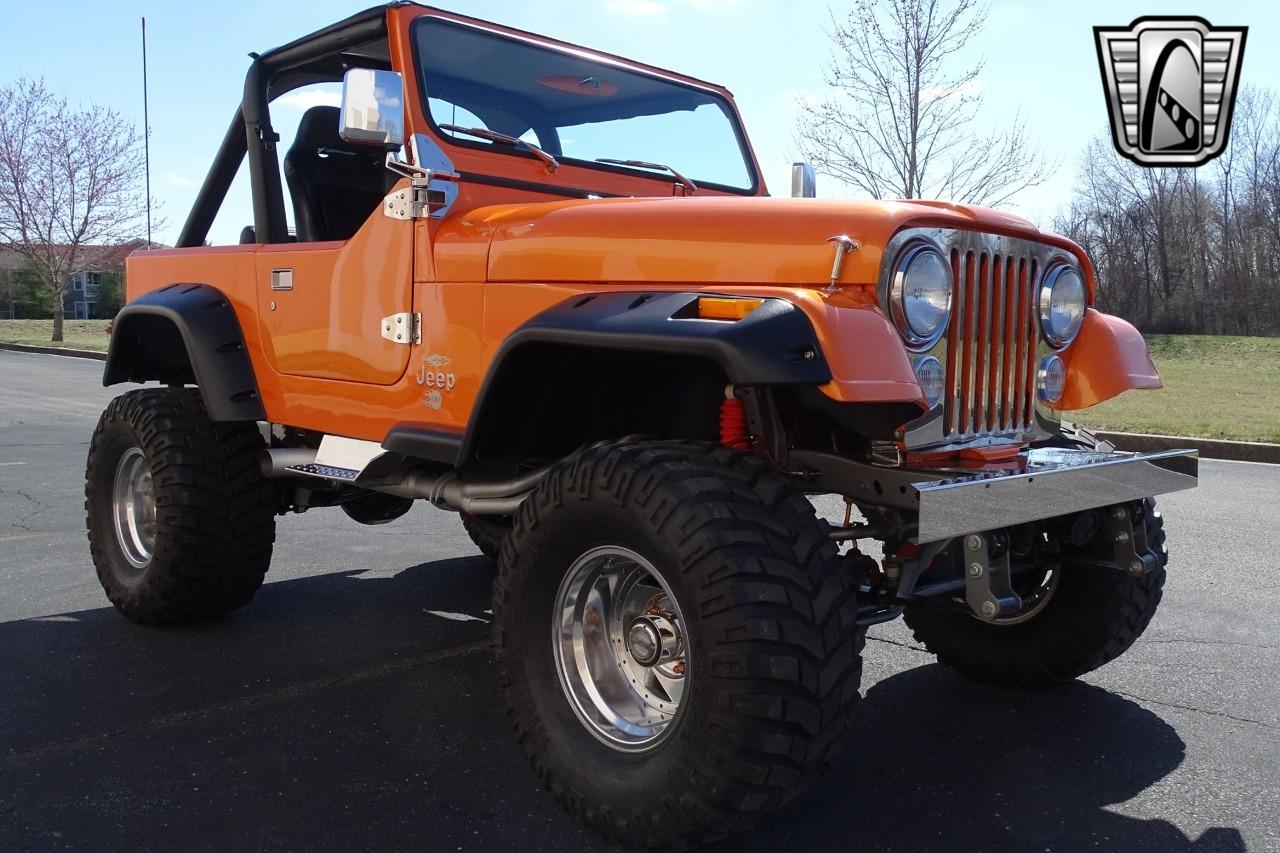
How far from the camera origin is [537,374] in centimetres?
322

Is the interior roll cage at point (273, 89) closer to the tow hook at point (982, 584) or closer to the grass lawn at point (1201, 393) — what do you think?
the tow hook at point (982, 584)

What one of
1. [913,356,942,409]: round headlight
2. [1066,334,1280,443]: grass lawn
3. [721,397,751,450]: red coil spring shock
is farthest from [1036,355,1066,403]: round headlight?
[1066,334,1280,443]: grass lawn

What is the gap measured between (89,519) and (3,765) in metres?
1.98

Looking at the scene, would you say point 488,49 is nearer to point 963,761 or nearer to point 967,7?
point 963,761

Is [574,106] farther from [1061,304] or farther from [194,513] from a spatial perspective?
[194,513]

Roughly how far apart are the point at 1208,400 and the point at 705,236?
1501 cm

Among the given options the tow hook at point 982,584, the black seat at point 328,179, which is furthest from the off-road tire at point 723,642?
the black seat at point 328,179

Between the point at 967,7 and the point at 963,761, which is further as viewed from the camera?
the point at 967,7

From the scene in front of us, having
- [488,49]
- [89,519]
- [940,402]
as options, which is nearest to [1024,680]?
[940,402]

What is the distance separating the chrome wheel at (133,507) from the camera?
4.82 metres

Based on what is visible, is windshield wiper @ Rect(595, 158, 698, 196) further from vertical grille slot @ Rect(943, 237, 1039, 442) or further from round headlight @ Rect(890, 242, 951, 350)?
round headlight @ Rect(890, 242, 951, 350)

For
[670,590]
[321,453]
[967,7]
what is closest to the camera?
[670,590]

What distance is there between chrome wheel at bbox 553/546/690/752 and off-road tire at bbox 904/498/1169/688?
1.28 meters

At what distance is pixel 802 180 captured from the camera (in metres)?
4.66
